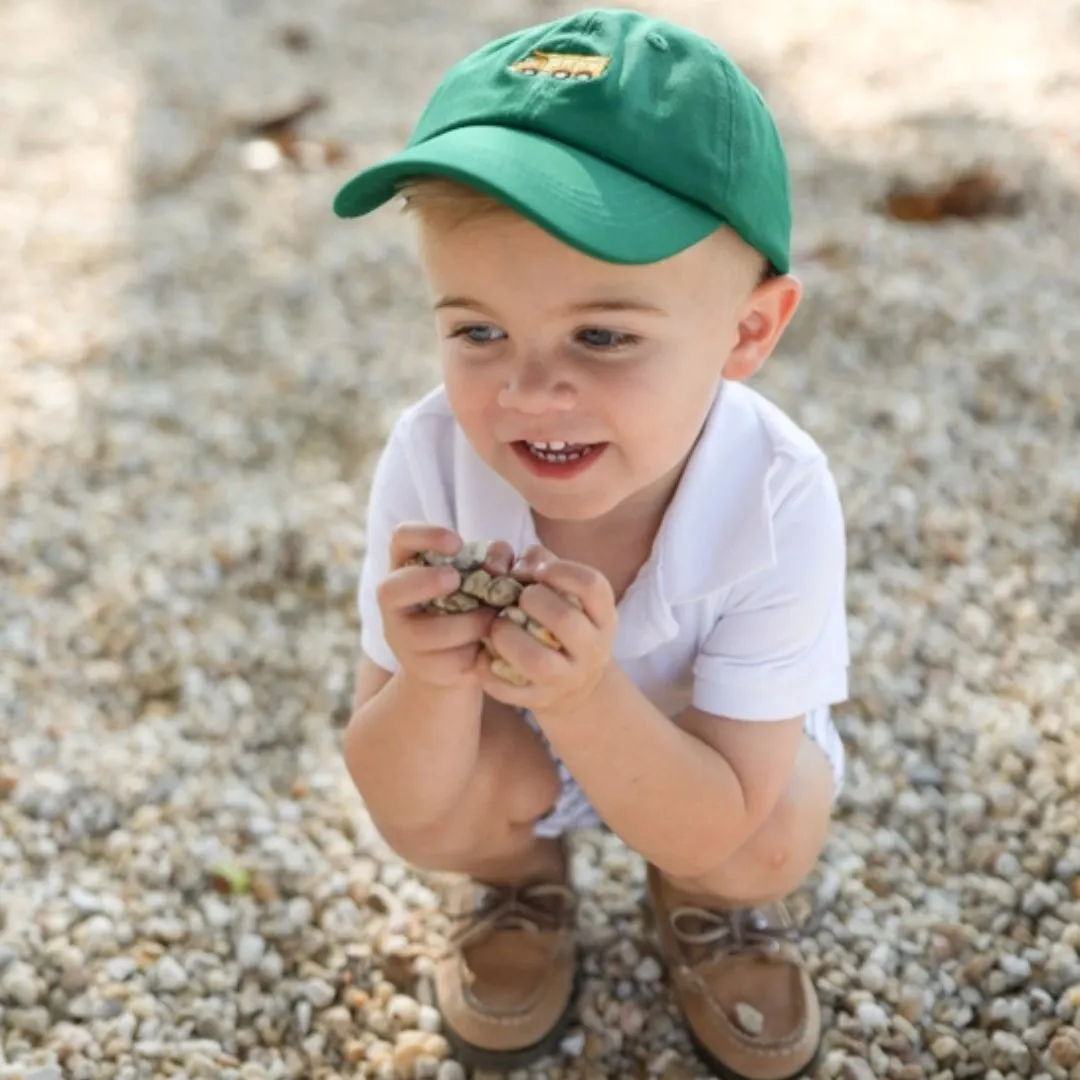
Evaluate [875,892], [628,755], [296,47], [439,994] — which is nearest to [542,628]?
[628,755]

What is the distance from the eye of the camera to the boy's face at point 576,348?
118cm

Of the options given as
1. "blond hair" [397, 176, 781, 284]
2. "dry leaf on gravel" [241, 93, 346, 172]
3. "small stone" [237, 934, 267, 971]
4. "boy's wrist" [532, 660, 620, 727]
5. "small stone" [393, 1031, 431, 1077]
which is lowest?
"dry leaf on gravel" [241, 93, 346, 172]

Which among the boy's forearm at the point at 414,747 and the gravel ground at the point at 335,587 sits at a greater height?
the boy's forearm at the point at 414,747

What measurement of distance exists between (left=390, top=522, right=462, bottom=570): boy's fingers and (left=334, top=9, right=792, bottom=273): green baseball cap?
1.02ft

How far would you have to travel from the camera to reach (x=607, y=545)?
4.90 ft

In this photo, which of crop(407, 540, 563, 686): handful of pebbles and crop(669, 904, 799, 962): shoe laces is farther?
crop(669, 904, 799, 962): shoe laces

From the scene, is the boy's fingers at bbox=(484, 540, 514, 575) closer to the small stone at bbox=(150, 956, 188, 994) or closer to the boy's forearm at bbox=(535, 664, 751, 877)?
the boy's forearm at bbox=(535, 664, 751, 877)

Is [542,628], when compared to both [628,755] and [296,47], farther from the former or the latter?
[296,47]

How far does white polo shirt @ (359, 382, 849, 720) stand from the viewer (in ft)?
4.62

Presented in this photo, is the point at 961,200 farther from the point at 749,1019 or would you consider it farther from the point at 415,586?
the point at 415,586

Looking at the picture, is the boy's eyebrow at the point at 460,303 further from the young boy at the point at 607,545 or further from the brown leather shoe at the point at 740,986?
the brown leather shoe at the point at 740,986

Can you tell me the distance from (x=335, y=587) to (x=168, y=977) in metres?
0.81

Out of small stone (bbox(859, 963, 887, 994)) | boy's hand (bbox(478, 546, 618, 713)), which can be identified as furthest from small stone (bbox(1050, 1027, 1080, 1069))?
boy's hand (bbox(478, 546, 618, 713))

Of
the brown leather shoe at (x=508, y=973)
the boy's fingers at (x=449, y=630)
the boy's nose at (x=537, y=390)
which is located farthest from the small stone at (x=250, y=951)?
the boy's nose at (x=537, y=390)
